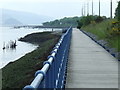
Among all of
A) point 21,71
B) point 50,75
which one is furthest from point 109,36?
point 50,75

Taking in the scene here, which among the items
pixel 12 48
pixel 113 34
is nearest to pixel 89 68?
pixel 113 34

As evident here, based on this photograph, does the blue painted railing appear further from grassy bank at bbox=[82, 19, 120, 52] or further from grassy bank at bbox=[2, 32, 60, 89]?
grassy bank at bbox=[2, 32, 60, 89]

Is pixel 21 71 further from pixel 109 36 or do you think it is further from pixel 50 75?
pixel 50 75

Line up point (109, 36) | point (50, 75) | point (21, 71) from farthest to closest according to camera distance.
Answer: point (21, 71)
point (109, 36)
point (50, 75)

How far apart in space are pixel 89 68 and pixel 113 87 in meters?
3.49

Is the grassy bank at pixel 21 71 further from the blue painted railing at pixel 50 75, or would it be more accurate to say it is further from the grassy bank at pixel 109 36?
the blue painted railing at pixel 50 75

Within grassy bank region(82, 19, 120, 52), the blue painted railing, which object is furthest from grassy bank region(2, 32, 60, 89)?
the blue painted railing

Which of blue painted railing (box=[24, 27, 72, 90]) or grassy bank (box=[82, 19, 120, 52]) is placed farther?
grassy bank (box=[82, 19, 120, 52])

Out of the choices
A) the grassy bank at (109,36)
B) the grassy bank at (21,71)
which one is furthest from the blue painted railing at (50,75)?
the grassy bank at (21,71)

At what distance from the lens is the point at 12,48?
66812 millimetres

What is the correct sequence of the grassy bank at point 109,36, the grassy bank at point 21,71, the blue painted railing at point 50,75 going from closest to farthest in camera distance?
the blue painted railing at point 50,75 → the grassy bank at point 21,71 → the grassy bank at point 109,36

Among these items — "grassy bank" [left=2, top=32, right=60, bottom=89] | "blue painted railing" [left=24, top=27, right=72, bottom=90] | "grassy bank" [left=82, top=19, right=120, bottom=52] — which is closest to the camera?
"blue painted railing" [left=24, top=27, right=72, bottom=90]

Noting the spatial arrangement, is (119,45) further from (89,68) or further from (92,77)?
(92,77)

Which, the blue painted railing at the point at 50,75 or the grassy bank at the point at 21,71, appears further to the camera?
the grassy bank at the point at 21,71
